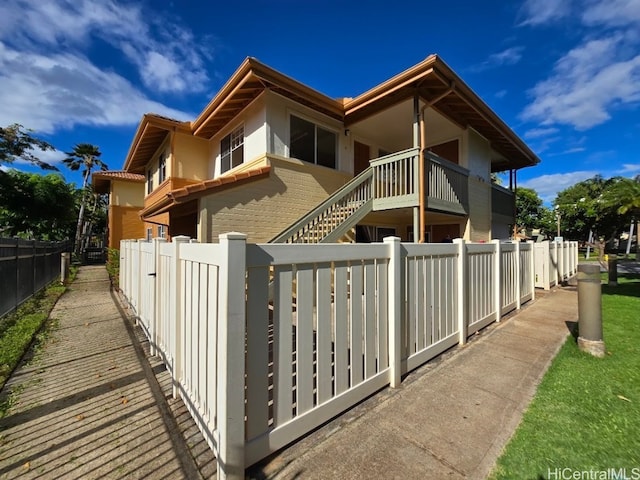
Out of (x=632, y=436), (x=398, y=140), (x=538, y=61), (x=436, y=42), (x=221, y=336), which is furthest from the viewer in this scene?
(x=538, y=61)

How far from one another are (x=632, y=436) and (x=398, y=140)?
36.4 feet

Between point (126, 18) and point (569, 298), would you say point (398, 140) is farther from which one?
point (126, 18)

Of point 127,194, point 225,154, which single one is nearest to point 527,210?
point 225,154

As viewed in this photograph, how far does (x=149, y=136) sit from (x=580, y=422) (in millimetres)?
13980

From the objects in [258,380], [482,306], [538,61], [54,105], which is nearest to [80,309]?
[258,380]

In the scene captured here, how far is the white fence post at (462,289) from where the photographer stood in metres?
4.49

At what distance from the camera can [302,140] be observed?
9.20 meters

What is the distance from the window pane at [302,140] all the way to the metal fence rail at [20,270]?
7.08m

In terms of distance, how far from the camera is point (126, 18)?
7750 millimetres

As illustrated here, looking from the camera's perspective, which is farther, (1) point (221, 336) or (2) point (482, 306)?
(2) point (482, 306)

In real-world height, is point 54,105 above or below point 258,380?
above

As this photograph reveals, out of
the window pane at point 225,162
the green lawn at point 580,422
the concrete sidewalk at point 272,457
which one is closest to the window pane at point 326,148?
the window pane at point 225,162

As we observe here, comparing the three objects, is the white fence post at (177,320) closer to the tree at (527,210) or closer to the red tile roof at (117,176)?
the red tile roof at (117,176)

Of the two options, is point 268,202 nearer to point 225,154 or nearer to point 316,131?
point 316,131
